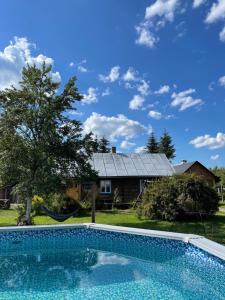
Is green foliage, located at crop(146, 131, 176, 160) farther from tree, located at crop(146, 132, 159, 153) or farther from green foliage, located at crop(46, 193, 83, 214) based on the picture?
green foliage, located at crop(46, 193, 83, 214)

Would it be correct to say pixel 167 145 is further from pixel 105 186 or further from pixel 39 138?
pixel 39 138

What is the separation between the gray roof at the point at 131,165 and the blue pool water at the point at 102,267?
44.8ft

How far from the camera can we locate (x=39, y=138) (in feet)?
46.7

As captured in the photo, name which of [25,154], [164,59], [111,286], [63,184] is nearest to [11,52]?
[25,154]

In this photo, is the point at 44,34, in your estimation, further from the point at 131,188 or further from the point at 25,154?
the point at 131,188

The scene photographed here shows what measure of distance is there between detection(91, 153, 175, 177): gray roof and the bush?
A: 936 cm

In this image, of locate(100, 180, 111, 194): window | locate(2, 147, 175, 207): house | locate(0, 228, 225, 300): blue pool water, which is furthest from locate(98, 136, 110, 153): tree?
locate(0, 228, 225, 300): blue pool water

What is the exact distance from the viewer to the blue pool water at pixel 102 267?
642cm

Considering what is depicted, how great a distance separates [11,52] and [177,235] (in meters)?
11.2

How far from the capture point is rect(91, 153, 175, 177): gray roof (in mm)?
25531

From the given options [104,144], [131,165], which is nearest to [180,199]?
[131,165]

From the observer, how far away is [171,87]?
822 inches

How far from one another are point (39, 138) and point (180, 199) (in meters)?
6.89

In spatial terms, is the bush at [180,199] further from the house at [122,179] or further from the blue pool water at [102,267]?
the house at [122,179]
